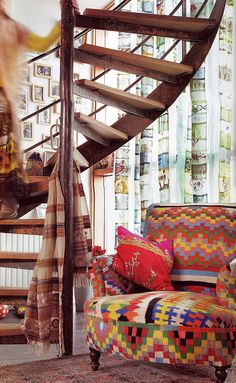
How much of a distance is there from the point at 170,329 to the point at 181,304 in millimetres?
123

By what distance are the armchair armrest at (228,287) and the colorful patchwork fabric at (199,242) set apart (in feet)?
1.01

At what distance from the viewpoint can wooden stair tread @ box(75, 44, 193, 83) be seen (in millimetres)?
3803

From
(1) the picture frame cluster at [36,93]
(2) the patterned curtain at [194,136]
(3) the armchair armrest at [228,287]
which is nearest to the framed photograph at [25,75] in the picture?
(1) the picture frame cluster at [36,93]

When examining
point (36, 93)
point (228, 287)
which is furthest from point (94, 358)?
point (36, 93)

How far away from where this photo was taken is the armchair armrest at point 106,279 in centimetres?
290

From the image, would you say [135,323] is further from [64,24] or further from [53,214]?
[64,24]

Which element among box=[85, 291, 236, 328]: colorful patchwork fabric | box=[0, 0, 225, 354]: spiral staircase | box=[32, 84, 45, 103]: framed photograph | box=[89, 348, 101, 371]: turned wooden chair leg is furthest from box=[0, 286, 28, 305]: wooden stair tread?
box=[32, 84, 45, 103]: framed photograph

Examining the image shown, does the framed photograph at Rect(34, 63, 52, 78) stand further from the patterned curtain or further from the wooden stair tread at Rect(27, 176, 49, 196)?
the wooden stair tread at Rect(27, 176, 49, 196)

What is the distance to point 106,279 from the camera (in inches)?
114

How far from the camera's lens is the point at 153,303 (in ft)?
8.17

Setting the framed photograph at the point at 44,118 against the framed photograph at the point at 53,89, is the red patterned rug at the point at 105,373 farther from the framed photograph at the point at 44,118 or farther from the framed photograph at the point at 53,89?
the framed photograph at the point at 53,89

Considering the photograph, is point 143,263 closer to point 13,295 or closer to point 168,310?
point 168,310

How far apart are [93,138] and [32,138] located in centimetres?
175

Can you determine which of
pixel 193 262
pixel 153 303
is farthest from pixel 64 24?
pixel 153 303
